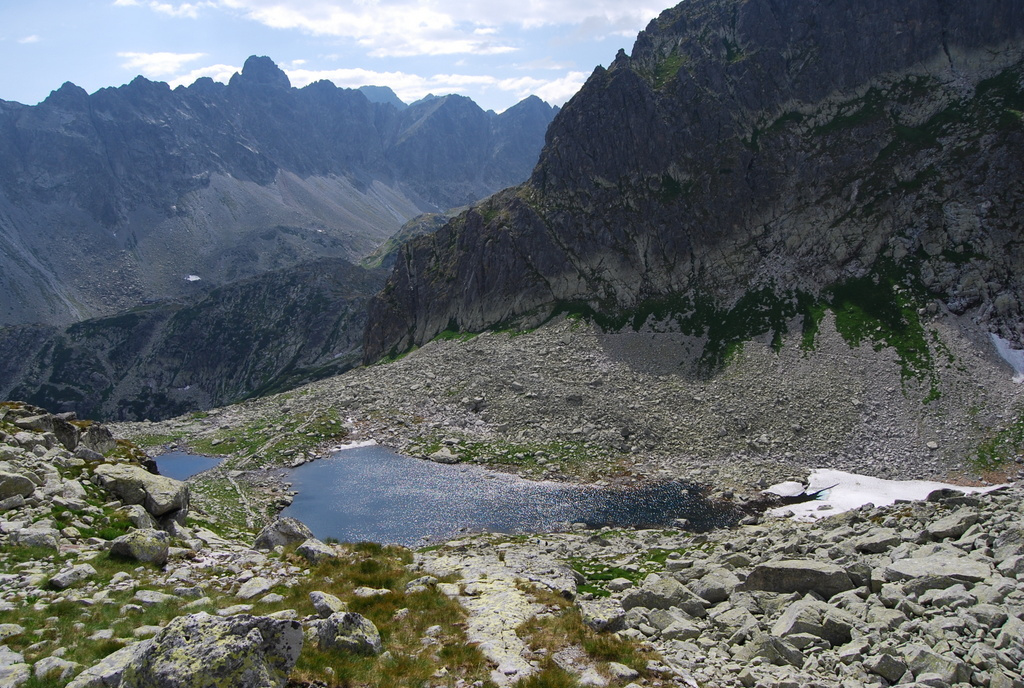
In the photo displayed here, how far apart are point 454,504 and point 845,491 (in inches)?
1357

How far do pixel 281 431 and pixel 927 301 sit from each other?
78859 millimetres

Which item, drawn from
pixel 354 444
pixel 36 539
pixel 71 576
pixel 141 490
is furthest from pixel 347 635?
pixel 354 444

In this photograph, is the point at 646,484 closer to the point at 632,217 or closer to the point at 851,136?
the point at 632,217

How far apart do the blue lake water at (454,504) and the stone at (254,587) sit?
1160 inches

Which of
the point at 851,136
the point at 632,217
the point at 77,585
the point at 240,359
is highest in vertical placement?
the point at 851,136

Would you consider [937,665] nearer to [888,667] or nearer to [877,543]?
[888,667]

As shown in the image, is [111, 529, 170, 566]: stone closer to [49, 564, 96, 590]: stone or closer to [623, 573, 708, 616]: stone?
[49, 564, 96, 590]: stone

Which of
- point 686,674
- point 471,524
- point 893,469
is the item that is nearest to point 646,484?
point 471,524

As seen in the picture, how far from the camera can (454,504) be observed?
2258 inches

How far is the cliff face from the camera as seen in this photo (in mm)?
75438

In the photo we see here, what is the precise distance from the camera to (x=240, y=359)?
191 m

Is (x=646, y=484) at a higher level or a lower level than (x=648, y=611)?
lower

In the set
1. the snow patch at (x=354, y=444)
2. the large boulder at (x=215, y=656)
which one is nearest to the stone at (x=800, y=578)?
the large boulder at (x=215, y=656)

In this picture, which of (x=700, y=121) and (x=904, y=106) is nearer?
(x=904, y=106)
